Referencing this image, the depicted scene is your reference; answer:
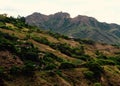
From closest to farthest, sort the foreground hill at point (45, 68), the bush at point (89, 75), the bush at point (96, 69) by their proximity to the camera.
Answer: the foreground hill at point (45, 68)
the bush at point (89, 75)
the bush at point (96, 69)

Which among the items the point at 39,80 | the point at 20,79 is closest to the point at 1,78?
the point at 20,79

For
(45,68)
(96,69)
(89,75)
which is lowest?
(89,75)

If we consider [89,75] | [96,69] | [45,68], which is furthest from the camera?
[96,69]

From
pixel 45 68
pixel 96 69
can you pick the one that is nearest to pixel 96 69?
pixel 96 69

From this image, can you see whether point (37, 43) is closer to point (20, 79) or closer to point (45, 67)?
point (45, 67)

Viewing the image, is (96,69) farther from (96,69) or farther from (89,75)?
(89,75)

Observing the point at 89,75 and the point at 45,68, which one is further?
the point at 89,75

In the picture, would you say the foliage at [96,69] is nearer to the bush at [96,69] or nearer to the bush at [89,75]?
the bush at [96,69]

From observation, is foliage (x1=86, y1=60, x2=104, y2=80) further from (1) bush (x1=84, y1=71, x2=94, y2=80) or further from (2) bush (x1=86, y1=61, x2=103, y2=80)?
(1) bush (x1=84, y1=71, x2=94, y2=80)

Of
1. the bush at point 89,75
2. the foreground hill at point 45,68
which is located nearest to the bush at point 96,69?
the foreground hill at point 45,68

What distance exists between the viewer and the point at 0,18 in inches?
5635

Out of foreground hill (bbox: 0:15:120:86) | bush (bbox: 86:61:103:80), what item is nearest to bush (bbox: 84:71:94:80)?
foreground hill (bbox: 0:15:120:86)

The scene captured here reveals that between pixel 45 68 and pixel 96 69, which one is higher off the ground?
pixel 45 68

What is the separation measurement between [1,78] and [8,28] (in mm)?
58344
